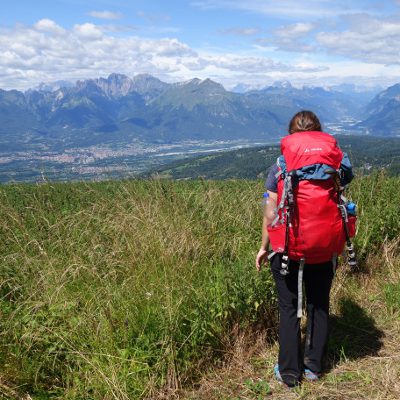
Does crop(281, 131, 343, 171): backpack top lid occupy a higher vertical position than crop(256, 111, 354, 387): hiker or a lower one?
higher

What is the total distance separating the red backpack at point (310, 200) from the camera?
2848 millimetres

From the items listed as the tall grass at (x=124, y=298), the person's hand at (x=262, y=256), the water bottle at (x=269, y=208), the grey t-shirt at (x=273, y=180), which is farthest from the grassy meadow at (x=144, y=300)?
the grey t-shirt at (x=273, y=180)

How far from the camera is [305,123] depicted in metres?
3.12

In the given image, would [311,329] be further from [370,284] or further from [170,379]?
[370,284]

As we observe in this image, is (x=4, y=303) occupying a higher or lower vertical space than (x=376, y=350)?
higher

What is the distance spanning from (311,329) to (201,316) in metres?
0.97

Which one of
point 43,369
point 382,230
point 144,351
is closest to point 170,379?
point 144,351

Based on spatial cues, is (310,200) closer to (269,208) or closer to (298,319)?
(269,208)

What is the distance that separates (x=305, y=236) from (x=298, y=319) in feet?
2.70

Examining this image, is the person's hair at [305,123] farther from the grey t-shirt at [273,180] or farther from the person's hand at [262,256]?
the person's hand at [262,256]

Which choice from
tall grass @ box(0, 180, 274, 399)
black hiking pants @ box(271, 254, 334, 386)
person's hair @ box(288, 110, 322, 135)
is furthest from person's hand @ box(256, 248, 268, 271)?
person's hair @ box(288, 110, 322, 135)

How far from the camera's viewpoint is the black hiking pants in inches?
127

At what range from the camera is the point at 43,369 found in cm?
311

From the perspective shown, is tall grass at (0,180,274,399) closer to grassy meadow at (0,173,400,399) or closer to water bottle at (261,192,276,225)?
grassy meadow at (0,173,400,399)
